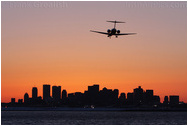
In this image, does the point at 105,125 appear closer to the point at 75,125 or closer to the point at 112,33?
the point at 75,125

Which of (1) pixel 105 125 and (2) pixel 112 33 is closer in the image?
(2) pixel 112 33

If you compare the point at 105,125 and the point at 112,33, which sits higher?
the point at 112,33

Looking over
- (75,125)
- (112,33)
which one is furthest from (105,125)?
(112,33)

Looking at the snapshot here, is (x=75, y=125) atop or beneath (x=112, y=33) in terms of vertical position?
beneath

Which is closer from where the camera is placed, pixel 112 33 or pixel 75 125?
pixel 112 33
